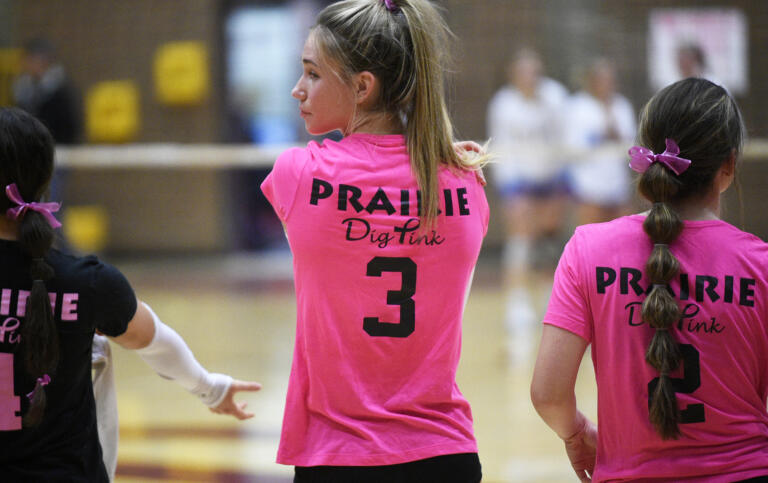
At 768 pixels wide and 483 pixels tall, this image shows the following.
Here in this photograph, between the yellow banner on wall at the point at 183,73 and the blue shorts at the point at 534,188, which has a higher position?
the yellow banner on wall at the point at 183,73

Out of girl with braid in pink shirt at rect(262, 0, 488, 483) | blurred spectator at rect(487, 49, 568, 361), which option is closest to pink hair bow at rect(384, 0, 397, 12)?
girl with braid in pink shirt at rect(262, 0, 488, 483)

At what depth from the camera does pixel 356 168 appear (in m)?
1.71

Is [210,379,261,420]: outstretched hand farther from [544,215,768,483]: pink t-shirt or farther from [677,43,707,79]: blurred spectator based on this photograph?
[677,43,707,79]: blurred spectator

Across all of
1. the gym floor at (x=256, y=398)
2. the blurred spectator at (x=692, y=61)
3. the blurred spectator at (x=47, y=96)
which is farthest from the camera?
the blurred spectator at (x=47, y=96)

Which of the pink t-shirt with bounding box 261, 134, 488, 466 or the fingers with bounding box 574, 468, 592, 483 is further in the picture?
the fingers with bounding box 574, 468, 592, 483

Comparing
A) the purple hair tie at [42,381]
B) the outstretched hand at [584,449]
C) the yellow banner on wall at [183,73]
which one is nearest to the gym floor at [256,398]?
the outstretched hand at [584,449]

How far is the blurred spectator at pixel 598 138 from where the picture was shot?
7574 millimetres

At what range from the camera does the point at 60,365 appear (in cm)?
172

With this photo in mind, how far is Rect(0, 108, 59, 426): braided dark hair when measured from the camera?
64.7 inches

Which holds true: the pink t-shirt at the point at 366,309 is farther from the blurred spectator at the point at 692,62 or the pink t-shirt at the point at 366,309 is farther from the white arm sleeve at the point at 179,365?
the blurred spectator at the point at 692,62

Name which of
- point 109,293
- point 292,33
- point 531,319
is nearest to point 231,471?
point 109,293

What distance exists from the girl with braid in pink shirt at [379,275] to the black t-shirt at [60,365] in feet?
1.15

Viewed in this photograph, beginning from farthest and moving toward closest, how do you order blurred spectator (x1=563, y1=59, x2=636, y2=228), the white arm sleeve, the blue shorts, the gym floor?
blurred spectator (x1=563, y1=59, x2=636, y2=228) → the blue shorts → the gym floor → the white arm sleeve

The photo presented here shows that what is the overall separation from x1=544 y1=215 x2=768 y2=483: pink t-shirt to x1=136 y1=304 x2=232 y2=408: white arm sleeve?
77cm
